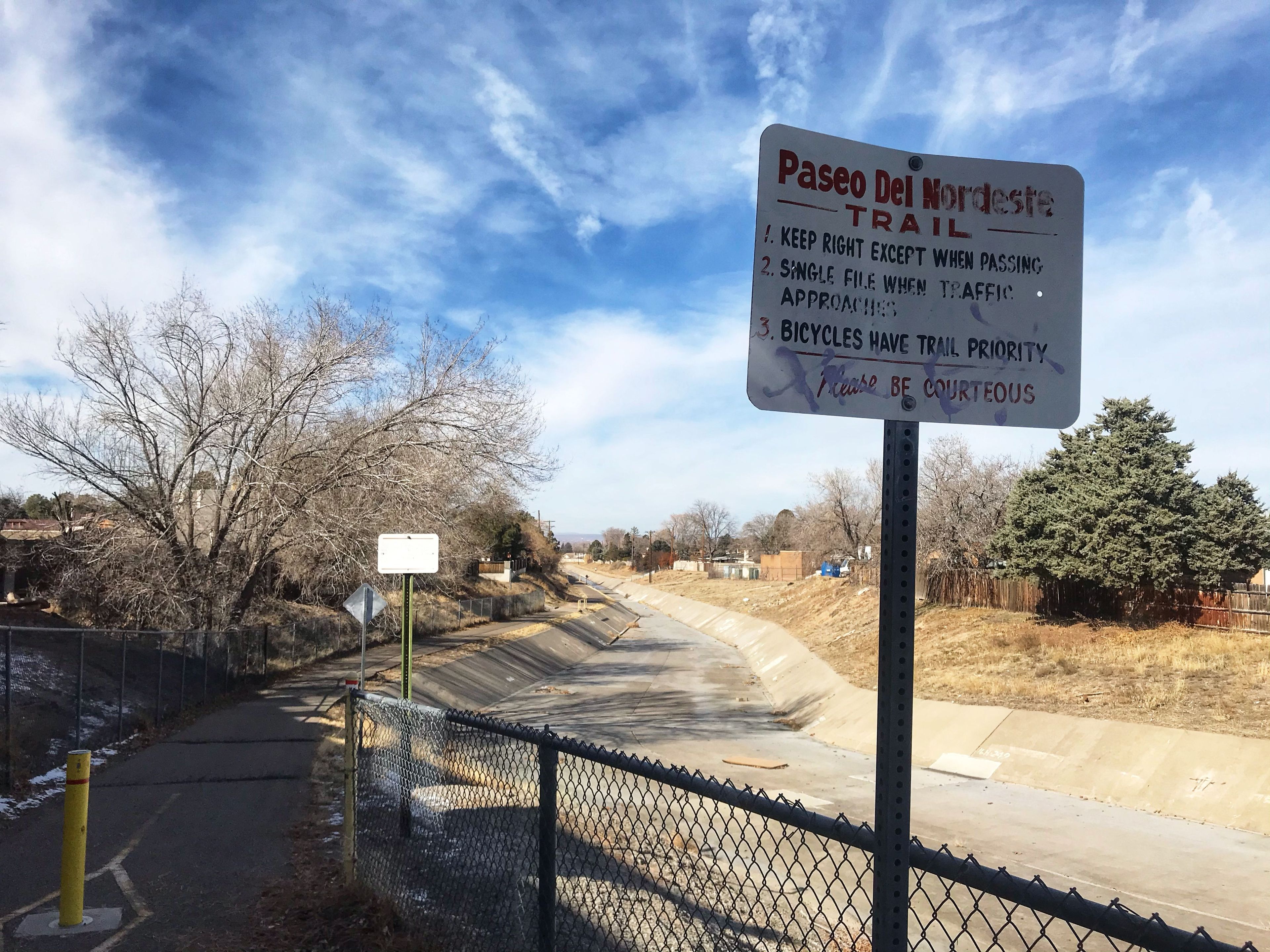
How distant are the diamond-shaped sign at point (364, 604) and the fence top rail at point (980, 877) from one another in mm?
12942

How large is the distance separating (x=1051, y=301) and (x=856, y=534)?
70.1m

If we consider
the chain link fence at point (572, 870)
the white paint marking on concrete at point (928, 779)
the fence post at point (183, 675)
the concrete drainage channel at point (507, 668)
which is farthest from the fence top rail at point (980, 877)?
the fence post at point (183, 675)

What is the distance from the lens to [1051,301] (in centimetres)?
236

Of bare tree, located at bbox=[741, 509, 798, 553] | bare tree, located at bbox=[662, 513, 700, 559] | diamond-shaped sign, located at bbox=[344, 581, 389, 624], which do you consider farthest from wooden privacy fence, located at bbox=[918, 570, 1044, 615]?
bare tree, located at bbox=[662, 513, 700, 559]

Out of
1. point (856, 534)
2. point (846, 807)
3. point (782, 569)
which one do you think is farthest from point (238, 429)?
point (782, 569)

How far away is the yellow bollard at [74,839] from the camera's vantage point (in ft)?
19.9

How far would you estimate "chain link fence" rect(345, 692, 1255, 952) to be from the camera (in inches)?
93.4

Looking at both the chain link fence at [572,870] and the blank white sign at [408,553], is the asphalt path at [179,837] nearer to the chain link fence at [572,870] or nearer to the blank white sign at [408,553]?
the chain link fence at [572,870]

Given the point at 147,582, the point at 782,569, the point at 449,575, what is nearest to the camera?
the point at 147,582

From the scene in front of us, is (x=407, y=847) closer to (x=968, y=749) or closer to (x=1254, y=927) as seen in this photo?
(x=1254, y=927)

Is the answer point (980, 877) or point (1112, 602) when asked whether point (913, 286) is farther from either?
point (1112, 602)

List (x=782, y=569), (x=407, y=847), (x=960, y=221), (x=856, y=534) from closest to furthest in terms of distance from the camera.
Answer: (x=960, y=221), (x=407, y=847), (x=856, y=534), (x=782, y=569)

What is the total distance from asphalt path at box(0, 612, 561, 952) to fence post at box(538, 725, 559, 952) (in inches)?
151

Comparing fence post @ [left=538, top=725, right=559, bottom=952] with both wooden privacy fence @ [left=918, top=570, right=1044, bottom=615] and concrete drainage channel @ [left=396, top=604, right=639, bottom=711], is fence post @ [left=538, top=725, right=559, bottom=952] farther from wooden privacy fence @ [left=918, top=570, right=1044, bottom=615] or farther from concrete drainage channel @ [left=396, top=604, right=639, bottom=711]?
wooden privacy fence @ [left=918, top=570, right=1044, bottom=615]
